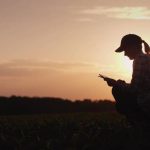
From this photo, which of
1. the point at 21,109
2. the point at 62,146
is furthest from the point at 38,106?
the point at 62,146

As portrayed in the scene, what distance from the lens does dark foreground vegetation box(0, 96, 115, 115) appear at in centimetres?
5272

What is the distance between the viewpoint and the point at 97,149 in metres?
8.93

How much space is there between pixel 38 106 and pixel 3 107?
384cm

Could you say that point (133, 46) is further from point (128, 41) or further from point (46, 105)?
point (46, 105)

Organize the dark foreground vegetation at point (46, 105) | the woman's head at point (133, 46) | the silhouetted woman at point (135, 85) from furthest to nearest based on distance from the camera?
the dark foreground vegetation at point (46, 105), the woman's head at point (133, 46), the silhouetted woman at point (135, 85)

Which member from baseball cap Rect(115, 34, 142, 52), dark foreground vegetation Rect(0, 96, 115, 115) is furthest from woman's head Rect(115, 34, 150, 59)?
dark foreground vegetation Rect(0, 96, 115, 115)

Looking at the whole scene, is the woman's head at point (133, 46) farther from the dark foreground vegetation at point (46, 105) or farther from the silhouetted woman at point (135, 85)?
the dark foreground vegetation at point (46, 105)

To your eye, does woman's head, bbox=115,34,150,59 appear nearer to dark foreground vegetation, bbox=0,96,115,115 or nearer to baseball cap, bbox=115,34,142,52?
baseball cap, bbox=115,34,142,52

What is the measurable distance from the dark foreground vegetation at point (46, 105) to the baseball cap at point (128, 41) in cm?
4235

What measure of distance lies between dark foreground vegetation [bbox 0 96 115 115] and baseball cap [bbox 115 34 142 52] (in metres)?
42.4

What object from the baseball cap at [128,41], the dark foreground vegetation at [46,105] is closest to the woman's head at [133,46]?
the baseball cap at [128,41]

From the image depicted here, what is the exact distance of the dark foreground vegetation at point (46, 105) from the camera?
173ft

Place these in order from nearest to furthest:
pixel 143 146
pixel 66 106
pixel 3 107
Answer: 1. pixel 143 146
2. pixel 3 107
3. pixel 66 106

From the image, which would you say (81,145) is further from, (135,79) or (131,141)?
(135,79)
